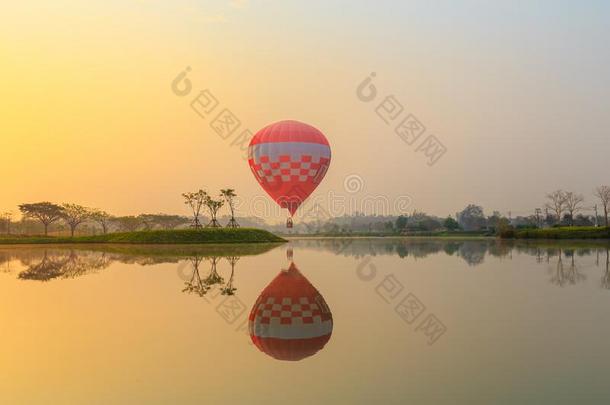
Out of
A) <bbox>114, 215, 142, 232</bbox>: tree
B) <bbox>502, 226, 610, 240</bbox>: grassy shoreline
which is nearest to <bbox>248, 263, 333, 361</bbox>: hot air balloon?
<bbox>502, 226, 610, 240</bbox>: grassy shoreline

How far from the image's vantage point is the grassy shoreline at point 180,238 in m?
51.3

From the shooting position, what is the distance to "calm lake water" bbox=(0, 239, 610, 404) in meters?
5.67

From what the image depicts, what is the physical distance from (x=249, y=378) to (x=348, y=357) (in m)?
1.58

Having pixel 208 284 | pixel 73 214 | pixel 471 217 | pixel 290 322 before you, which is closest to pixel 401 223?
pixel 471 217

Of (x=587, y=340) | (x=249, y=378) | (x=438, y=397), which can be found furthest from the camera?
(x=587, y=340)

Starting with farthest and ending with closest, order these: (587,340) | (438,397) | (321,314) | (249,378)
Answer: (321,314), (587,340), (249,378), (438,397)

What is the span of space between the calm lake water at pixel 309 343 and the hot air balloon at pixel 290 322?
0.03 meters

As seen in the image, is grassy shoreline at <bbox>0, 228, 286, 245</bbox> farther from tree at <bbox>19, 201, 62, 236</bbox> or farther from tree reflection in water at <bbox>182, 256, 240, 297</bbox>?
tree reflection in water at <bbox>182, 256, 240, 297</bbox>

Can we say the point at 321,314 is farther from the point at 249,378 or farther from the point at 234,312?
the point at 249,378

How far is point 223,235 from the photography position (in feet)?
176

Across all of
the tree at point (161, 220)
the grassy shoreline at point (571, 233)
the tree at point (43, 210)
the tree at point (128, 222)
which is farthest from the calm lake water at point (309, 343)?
the tree at point (161, 220)

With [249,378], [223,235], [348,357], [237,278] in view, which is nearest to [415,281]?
[237,278]

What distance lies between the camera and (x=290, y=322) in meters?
9.36

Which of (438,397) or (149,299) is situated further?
(149,299)
